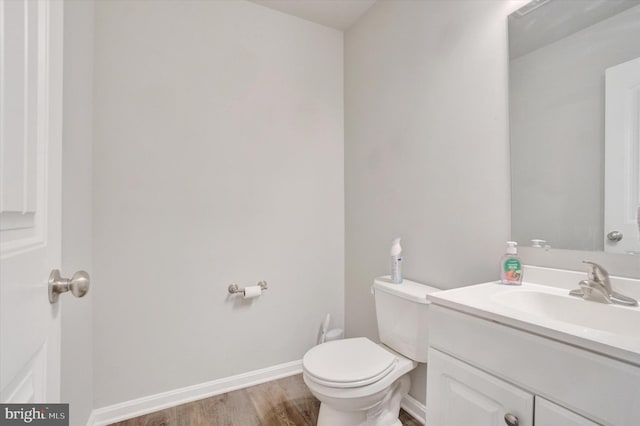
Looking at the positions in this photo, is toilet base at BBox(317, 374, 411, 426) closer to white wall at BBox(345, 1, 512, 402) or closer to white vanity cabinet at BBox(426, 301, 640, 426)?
white wall at BBox(345, 1, 512, 402)

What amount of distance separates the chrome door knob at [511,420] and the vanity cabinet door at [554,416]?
5 centimetres

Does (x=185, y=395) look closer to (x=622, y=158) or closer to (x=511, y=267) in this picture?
(x=511, y=267)

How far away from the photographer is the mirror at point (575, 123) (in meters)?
0.95

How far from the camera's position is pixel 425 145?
1.62m

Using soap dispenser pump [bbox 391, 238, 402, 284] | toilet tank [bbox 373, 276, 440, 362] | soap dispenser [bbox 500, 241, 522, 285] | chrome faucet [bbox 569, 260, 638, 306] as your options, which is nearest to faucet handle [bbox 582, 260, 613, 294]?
chrome faucet [bbox 569, 260, 638, 306]

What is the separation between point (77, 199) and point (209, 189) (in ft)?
2.20

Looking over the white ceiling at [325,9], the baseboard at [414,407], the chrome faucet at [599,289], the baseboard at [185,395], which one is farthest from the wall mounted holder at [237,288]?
the white ceiling at [325,9]

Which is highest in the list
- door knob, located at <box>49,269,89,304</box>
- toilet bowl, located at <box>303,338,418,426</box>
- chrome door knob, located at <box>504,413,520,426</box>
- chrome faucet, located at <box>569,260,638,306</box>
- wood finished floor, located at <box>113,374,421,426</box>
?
door knob, located at <box>49,269,89,304</box>

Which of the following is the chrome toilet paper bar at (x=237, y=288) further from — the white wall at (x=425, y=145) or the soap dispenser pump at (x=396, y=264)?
the soap dispenser pump at (x=396, y=264)

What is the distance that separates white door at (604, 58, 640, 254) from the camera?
0.92 m

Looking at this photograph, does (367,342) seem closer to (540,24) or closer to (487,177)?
(487,177)

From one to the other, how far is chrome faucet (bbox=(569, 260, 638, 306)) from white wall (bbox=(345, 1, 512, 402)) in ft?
1.11

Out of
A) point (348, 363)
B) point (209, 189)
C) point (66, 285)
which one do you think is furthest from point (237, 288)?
point (66, 285)

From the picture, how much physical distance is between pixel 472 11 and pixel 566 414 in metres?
1.57
